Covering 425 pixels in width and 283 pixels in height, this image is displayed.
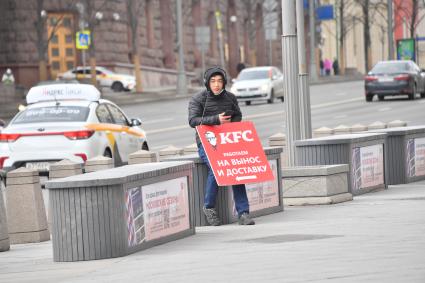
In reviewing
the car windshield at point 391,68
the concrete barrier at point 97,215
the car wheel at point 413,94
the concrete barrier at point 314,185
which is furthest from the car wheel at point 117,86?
the concrete barrier at point 97,215

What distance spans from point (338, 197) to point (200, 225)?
285 centimetres

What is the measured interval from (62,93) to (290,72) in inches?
318

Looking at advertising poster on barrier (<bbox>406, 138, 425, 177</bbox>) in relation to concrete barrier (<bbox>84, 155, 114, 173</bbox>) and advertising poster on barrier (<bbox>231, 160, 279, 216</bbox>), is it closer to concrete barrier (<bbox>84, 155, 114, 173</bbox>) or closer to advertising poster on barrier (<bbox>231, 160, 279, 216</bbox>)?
concrete barrier (<bbox>84, 155, 114, 173</bbox>)

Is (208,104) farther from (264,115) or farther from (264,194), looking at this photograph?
(264,115)

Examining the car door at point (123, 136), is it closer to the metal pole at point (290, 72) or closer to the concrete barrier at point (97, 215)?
the metal pole at point (290, 72)

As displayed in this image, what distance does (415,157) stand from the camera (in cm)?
2091

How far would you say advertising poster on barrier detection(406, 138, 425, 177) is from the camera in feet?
67.7

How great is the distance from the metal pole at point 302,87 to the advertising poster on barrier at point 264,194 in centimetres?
337

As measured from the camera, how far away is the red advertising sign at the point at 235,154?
14.4 meters

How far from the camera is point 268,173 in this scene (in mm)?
14969

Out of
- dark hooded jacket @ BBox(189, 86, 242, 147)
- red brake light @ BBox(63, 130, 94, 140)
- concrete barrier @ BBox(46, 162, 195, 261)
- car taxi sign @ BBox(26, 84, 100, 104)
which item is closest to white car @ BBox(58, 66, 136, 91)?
car taxi sign @ BBox(26, 84, 100, 104)

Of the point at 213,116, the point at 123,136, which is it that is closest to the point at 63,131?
the point at 123,136

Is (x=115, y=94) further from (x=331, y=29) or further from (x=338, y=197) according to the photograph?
(x=331, y=29)

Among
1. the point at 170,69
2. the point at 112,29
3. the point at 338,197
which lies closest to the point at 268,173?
the point at 338,197
